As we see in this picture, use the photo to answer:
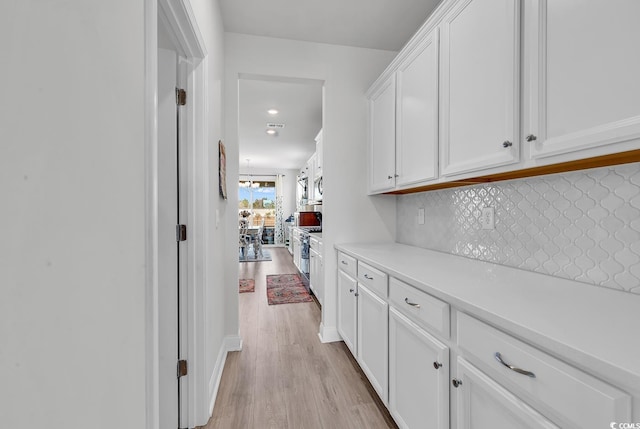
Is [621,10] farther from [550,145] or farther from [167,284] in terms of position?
[167,284]

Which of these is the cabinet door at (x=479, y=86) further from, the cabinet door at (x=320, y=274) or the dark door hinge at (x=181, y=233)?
the cabinet door at (x=320, y=274)

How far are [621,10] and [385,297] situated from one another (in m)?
1.39

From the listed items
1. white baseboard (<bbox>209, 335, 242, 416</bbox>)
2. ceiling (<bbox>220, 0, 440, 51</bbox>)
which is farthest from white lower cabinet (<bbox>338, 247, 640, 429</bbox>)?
ceiling (<bbox>220, 0, 440, 51</bbox>)

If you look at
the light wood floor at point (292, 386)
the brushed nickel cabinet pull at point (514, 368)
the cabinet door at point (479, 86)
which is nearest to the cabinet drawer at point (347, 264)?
the light wood floor at point (292, 386)

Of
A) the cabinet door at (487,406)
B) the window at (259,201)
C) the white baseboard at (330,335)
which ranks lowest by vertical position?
the white baseboard at (330,335)

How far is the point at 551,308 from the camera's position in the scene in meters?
0.89

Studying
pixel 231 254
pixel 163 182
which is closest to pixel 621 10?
pixel 163 182

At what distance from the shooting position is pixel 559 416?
2.24 feet

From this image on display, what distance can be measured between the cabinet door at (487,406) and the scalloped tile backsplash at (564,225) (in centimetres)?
65

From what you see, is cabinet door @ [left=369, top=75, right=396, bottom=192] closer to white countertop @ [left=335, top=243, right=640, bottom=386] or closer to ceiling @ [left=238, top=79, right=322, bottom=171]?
ceiling @ [left=238, top=79, right=322, bottom=171]

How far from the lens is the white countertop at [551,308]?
621 mm

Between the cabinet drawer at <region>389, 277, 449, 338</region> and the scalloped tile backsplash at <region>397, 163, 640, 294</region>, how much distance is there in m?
0.59

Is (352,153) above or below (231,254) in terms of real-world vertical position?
above

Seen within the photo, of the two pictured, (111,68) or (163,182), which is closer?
(111,68)
